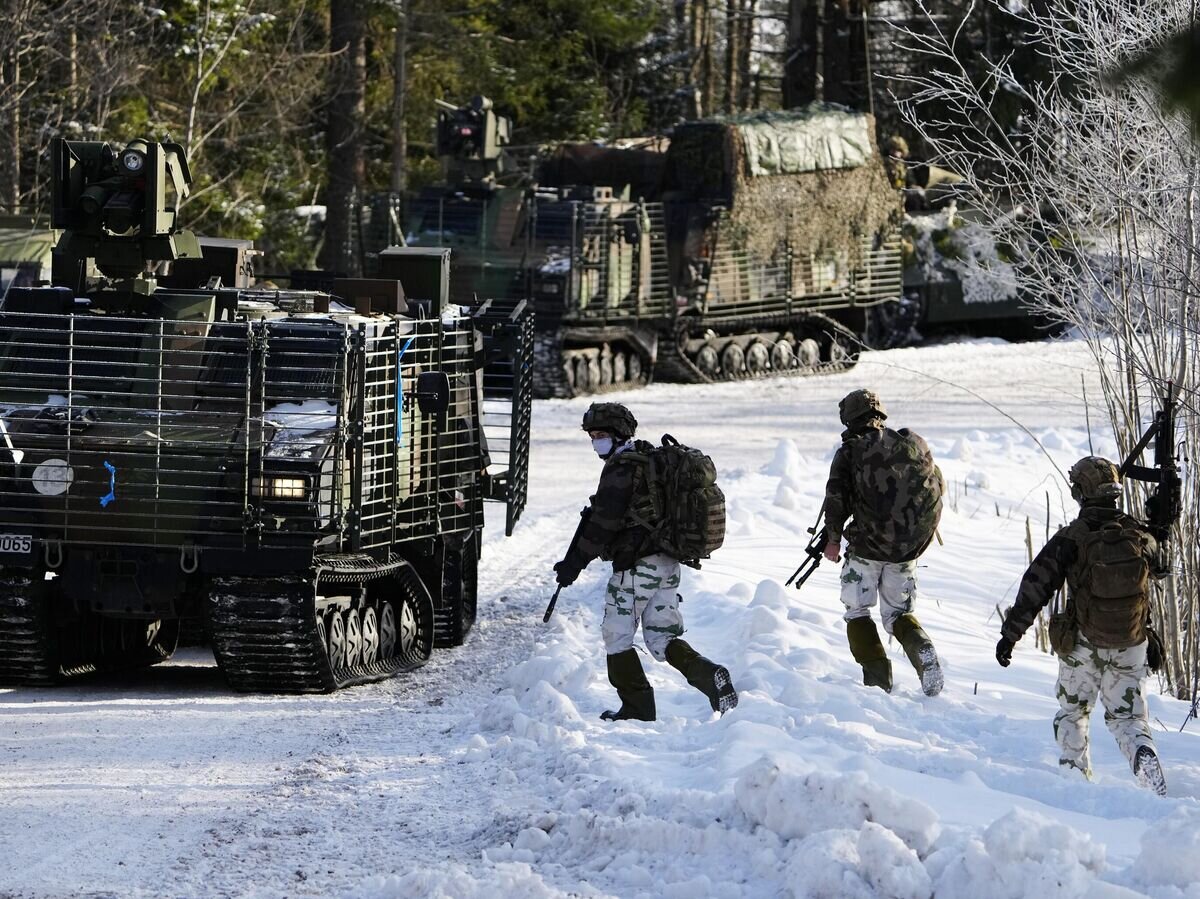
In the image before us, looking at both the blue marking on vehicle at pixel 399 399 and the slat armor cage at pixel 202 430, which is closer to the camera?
the slat armor cage at pixel 202 430

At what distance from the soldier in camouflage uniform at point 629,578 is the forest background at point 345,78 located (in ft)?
51.4

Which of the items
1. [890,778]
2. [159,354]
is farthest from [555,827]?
[159,354]

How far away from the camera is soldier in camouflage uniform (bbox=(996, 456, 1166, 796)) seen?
7770mm

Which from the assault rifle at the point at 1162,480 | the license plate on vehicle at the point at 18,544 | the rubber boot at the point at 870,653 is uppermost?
the assault rifle at the point at 1162,480

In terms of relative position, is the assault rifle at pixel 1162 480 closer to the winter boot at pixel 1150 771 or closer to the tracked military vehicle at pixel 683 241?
the winter boot at pixel 1150 771

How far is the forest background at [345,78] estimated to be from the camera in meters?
26.1

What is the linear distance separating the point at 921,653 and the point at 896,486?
0.83 m

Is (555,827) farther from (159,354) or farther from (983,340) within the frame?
(983,340)

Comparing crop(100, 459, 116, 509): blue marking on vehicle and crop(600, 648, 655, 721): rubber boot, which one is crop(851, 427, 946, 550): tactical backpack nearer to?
crop(600, 648, 655, 721): rubber boot

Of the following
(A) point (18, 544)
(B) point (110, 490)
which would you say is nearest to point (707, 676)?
(B) point (110, 490)

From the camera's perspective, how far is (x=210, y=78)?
96.2 feet

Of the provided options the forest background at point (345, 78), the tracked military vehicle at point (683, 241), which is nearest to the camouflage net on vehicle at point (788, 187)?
the tracked military vehicle at point (683, 241)

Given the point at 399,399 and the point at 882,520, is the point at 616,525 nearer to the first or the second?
the point at 882,520

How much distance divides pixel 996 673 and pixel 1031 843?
16.9ft
